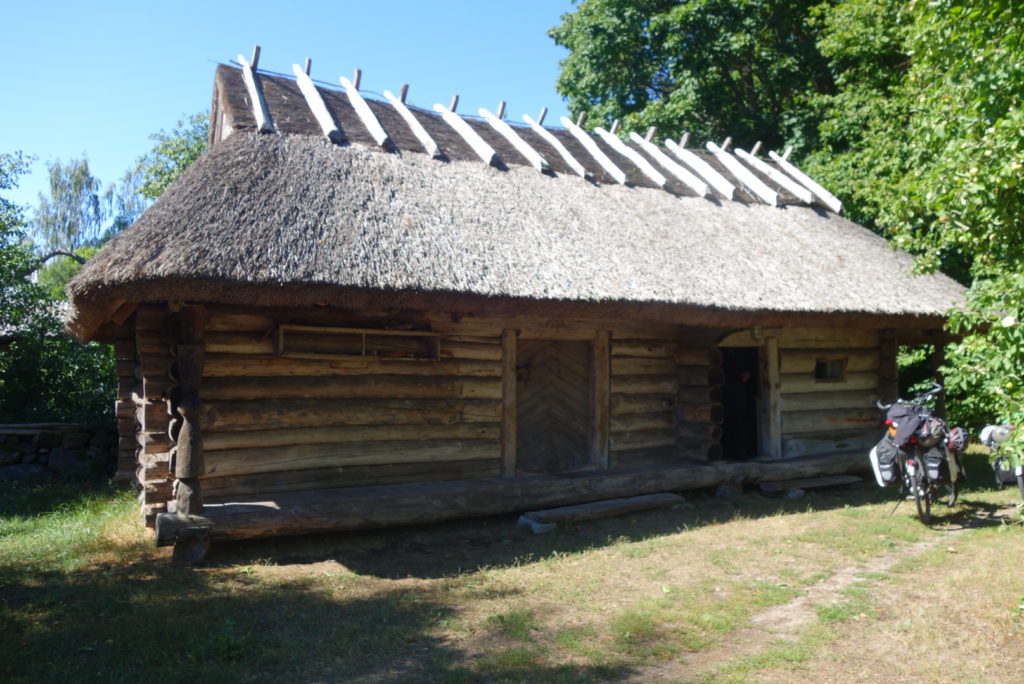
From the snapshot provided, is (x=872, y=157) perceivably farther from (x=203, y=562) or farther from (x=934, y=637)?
(x=203, y=562)

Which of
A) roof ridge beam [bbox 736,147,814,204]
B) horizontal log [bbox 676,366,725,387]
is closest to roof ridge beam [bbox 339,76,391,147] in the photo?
horizontal log [bbox 676,366,725,387]

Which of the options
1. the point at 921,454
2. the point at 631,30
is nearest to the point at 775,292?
the point at 921,454

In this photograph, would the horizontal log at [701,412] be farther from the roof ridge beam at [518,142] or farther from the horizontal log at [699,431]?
the roof ridge beam at [518,142]

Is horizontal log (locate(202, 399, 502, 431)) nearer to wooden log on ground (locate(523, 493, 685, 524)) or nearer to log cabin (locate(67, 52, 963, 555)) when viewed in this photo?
log cabin (locate(67, 52, 963, 555))

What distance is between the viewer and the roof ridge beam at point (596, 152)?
10.6 meters

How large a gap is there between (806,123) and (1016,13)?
12171 millimetres

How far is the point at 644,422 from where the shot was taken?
938 centimetres

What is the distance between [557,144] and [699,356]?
3.90 meters

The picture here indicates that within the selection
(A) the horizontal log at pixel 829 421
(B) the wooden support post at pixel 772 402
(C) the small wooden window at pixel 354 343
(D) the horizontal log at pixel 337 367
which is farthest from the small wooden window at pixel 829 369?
(C) the small wooden window at pixel 354 343

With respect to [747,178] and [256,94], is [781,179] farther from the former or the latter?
[256,94]

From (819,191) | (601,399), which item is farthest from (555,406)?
(819,191)

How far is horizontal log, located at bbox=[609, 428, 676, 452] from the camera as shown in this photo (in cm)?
911

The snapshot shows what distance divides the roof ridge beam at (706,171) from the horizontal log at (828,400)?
307 centimetres

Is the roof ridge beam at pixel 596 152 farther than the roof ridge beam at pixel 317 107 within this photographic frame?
Yes
